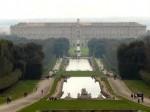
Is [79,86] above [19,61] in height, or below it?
below

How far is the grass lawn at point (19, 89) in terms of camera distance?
115 feet

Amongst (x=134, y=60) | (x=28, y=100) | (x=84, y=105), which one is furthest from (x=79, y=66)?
(x=84, y=105)

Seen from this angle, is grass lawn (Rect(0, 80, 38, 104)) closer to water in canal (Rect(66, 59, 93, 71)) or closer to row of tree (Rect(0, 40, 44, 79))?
row of tree (Rect(0, 40, 44, 79))

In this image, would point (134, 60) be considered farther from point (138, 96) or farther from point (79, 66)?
point (79, 66)

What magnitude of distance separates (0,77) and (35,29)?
81.7 metres

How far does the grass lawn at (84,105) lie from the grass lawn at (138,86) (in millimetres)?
6037

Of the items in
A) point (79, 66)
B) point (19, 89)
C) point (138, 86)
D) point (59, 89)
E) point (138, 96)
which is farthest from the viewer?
point (79, 66)

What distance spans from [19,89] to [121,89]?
23.0 ft

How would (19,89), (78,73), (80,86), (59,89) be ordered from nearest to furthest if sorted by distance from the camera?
(19,89)
(59,89)
(80,86)
(78,73)

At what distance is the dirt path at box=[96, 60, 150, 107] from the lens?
1297 inches

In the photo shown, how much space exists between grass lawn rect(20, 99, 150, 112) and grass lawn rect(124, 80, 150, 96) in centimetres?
604

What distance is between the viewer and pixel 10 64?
43000mm

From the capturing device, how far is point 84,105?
29062 mm

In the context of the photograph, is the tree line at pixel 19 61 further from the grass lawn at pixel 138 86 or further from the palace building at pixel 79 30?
the palace building at pixel 79 30
